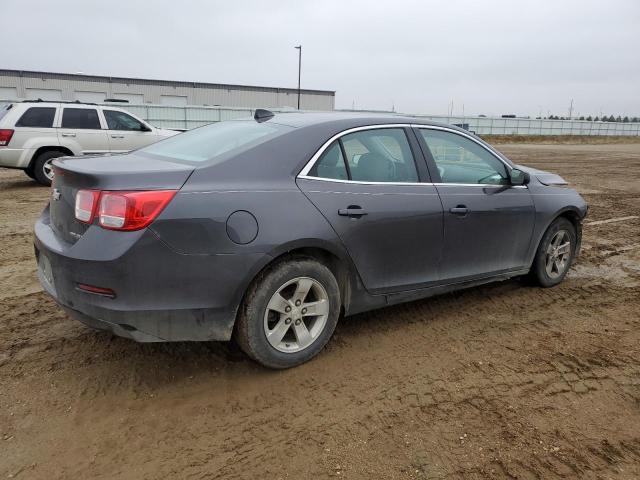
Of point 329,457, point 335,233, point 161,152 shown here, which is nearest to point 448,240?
point 335,233

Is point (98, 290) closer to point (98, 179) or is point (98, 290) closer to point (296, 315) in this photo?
point (98, 179)

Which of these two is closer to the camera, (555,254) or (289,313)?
(289,313)

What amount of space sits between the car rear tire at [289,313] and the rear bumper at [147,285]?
129 mm

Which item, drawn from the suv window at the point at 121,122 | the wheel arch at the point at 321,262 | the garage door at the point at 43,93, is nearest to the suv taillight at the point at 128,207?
the wheel arch at the point at 321,262

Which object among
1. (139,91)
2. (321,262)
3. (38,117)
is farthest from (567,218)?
(139,91)

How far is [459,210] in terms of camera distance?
12.5 feet

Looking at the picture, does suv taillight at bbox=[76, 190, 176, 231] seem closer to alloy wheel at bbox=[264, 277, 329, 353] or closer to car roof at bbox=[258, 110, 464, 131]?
alloy wheel at bbox=[264, 277, 329, 353]

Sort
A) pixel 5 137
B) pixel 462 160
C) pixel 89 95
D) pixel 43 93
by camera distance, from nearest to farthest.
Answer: pixel 462 160
pixel 5 137
pixel 43 93
pixel 89 95

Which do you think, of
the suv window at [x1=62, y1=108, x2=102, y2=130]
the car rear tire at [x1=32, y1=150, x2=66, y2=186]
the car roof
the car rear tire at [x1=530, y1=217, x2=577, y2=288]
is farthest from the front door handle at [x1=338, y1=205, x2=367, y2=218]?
the suv window at [x1=62, y1=108, x2=102, y2=130]

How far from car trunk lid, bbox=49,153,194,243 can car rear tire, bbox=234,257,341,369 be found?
0.78m

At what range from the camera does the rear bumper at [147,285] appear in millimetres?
2625

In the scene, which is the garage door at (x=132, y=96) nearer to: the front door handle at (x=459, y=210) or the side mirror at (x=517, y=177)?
the side mirror at (x=517, y=177)

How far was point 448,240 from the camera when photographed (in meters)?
3.77

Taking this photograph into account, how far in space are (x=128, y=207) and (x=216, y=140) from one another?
1.07m
